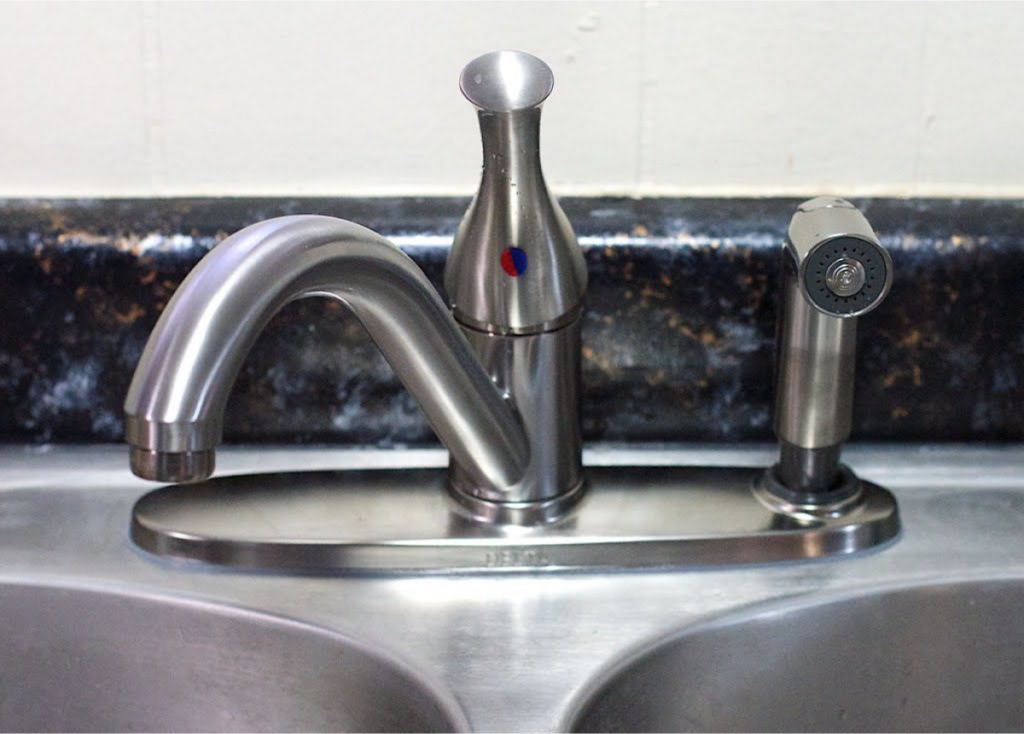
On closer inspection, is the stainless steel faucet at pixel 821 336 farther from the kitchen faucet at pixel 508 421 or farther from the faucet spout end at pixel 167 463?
the faucet spout end at pixel 167 463

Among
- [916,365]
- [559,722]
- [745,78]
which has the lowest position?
[559,722]

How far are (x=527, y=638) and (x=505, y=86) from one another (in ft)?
0.70

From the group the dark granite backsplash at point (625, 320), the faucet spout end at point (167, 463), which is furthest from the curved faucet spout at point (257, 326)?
the dark granite backsplash at point (625, 320)

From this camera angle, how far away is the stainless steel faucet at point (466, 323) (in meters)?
0.39

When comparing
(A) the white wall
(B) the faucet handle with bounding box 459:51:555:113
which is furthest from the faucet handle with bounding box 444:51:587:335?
(A) the white wall

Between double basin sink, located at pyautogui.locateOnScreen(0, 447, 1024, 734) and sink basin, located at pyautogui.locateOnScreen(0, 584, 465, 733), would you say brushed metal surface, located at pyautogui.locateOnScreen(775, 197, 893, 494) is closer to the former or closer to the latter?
double basin sink, located at pyautogui.locateOnScreen(0, 447, 1024, 734)

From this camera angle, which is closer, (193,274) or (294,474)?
(193,274)

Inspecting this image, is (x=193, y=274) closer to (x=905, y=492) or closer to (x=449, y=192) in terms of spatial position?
(x=449, y=192)

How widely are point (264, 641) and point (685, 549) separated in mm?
179

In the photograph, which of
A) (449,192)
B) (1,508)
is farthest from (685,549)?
(1,508)

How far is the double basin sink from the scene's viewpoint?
485mm

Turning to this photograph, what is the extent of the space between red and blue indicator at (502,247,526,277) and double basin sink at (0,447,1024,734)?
0.13m

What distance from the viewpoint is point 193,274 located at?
1.31 feet

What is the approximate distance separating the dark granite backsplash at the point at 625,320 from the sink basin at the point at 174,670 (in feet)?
0.38
